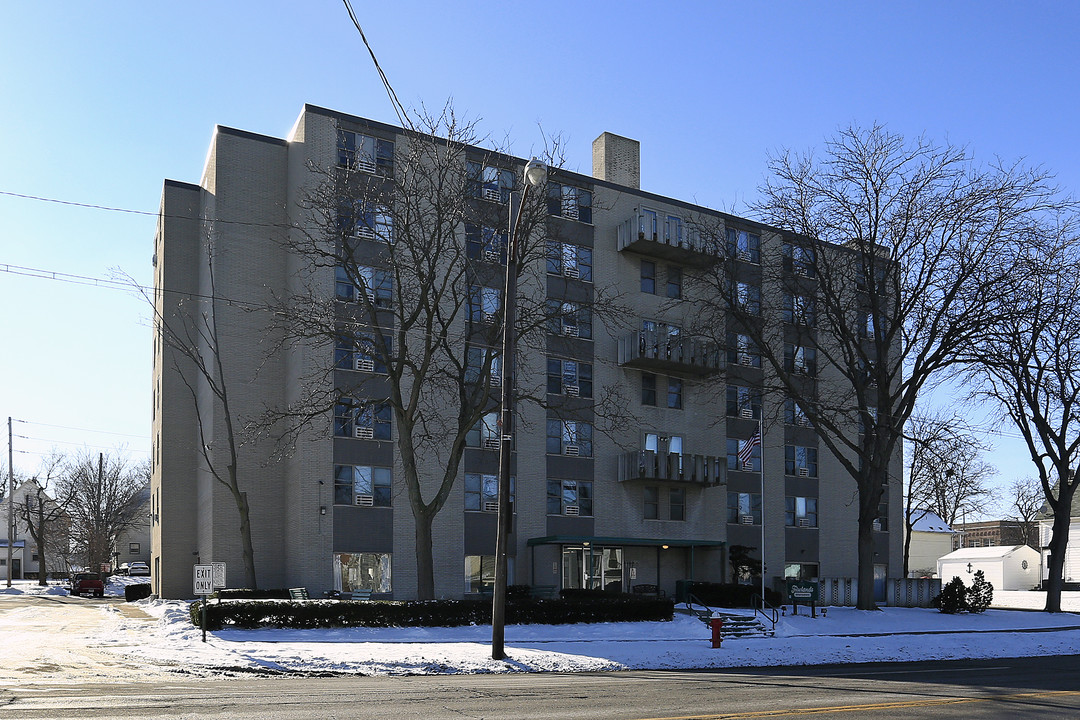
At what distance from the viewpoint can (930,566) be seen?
305ft

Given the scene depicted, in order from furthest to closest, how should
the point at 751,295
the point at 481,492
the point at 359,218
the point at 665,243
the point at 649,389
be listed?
1. the point at 751,295
2. the point at 649,389
3. the point at 665,243
4. the point at 481,492
5. the point at 359,218

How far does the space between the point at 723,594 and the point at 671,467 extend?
22.2ft

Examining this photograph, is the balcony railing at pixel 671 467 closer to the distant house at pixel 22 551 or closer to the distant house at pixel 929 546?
the distant house at pixel 929 546

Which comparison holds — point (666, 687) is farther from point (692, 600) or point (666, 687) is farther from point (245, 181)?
point (245, 181)

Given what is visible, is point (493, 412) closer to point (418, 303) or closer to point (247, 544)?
point (418, 303)

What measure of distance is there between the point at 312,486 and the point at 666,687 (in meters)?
24.1

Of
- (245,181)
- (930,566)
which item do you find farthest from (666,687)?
(930,566)

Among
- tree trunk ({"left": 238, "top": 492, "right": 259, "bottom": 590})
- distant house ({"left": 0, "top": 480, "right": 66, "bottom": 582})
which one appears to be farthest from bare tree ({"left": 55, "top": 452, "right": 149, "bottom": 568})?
tree trunk ({"left": 238, "top": 492, "right": 259, "bottom": 590})

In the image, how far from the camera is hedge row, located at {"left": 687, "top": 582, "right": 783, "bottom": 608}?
131ft

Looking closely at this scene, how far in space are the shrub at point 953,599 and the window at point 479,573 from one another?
61.8 feet

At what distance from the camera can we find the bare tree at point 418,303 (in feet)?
101

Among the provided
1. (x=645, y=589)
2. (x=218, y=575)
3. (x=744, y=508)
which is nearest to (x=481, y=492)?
(x=645, y=589)

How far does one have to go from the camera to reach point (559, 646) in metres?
24.6

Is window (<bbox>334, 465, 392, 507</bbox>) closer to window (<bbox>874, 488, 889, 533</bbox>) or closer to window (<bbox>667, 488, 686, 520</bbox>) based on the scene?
window (<bbox>667, 488, 686, 520</bbox>)
